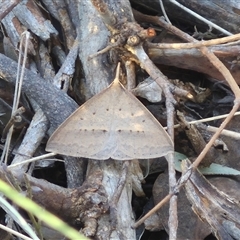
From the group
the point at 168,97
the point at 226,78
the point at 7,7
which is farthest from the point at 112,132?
the point at 7,7

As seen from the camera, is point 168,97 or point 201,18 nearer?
point 168,97

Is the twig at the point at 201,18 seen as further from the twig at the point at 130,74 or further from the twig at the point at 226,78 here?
the twig at the point at 130,74

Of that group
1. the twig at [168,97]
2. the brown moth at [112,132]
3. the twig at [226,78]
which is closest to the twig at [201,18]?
the twig at [226,78]

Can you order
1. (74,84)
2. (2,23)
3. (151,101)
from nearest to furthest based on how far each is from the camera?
1. (151,101)
2. (74,84)
3. (2,23)

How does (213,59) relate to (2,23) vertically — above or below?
below

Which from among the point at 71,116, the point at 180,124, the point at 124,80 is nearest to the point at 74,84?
the point at 124,80

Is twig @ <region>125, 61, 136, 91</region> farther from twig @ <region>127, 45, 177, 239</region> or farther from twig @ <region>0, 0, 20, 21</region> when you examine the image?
twig @ <region>0, 0, 20, 21</region>

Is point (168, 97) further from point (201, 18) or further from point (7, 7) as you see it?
point (7, 7)

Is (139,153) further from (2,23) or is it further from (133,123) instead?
(2,23)
